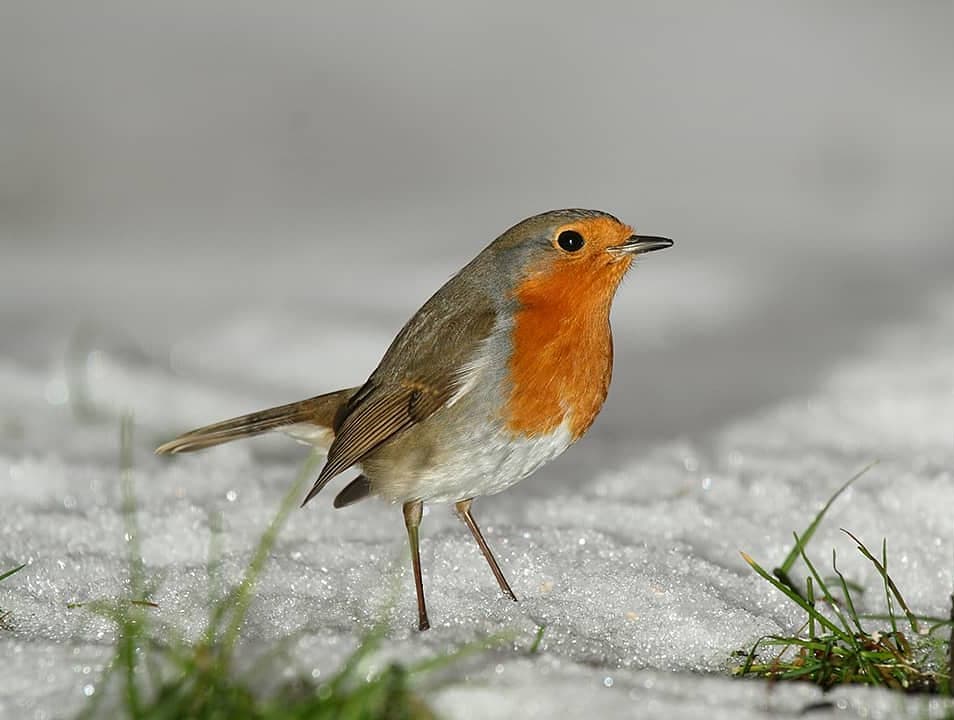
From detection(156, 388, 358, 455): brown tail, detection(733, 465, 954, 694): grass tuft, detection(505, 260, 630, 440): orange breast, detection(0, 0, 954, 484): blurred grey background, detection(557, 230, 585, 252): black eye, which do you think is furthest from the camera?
detection(0, 0, 954, 484): blurred grey background

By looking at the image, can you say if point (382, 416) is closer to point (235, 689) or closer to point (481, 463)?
point (481, 463)

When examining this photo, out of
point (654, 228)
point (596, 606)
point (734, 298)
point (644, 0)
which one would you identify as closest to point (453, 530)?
point (596, 606)

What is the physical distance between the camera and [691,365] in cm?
761

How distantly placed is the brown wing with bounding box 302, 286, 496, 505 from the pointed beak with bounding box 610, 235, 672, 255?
0.47m

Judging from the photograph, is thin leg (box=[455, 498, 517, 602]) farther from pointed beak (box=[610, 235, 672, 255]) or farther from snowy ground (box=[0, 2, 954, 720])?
pointed beak (box=[610, 235, 672, 255])

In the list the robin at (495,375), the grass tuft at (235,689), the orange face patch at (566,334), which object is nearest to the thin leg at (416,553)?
the robin at (495,375)

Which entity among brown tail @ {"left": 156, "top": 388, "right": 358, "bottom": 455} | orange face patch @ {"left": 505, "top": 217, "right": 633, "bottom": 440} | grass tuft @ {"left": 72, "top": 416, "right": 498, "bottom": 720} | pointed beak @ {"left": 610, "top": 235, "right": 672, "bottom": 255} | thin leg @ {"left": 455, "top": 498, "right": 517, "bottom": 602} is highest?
pointed beak @ {"left": 610, "top": 235, "right": 672, "bottom": 255}

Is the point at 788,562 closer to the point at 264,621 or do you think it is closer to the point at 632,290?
the point at 264,621

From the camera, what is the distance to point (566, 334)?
387cm

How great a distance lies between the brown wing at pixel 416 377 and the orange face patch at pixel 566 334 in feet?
0.53

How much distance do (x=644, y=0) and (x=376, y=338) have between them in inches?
278

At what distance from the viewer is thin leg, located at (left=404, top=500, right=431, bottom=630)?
3516 millimetres

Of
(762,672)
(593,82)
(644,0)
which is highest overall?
(644,0)

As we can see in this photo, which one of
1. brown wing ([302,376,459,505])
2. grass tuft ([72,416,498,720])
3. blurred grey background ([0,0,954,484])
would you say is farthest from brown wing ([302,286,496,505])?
blurred grey background ([0,0,954,484])
